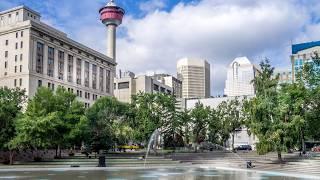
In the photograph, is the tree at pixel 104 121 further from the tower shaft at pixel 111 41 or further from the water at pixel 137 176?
the tower shaft at pixel 111 41

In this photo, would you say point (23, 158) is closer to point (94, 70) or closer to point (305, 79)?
point (305, 79)

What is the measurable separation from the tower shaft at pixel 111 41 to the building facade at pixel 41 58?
89.6 feet

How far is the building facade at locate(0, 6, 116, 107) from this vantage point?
306 ft

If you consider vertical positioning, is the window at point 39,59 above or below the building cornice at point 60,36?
below

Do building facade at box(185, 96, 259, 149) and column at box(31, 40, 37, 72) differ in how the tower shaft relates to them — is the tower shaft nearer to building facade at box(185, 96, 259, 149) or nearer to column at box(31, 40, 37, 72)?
building facade at box(185, 96, 259, 149)

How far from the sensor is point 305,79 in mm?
48531

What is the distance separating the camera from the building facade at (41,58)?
3676 inches

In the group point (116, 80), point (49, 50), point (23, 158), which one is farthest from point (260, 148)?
point (116, 80)

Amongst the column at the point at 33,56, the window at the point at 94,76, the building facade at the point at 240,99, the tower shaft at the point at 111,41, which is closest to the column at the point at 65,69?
the column at the point at 33,56

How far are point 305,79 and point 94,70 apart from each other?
83928mm

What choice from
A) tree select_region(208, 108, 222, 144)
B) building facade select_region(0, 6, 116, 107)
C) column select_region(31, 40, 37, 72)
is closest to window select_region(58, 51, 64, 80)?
building facade select_region(0, 6, 116, 107)

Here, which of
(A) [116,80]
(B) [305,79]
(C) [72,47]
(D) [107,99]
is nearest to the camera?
(B) [305,79]

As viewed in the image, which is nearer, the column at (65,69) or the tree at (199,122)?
the tree at (199,122)

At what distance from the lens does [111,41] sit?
157m
